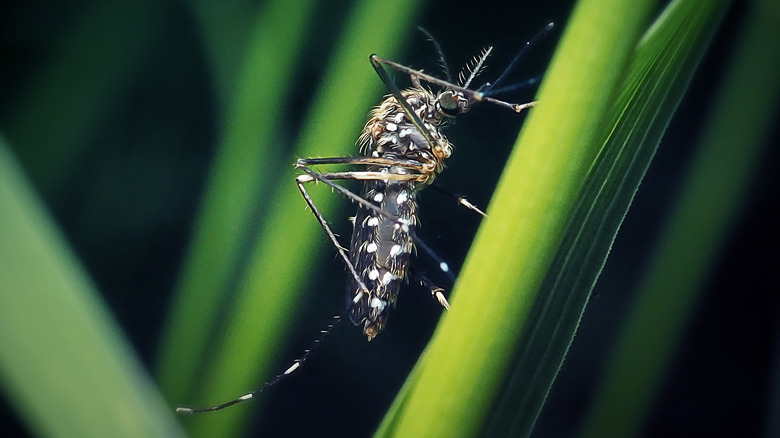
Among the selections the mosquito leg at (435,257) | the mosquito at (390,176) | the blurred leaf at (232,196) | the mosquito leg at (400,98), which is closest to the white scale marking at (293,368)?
the mosquito at (390,176)

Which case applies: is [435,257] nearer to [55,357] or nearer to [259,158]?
[259,158]

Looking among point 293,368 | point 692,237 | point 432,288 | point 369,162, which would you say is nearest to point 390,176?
point 369,162

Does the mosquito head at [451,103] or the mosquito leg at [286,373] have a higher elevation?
the mosquito head at [451,103]

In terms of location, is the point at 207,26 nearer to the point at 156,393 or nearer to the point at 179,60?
the point at 179,60

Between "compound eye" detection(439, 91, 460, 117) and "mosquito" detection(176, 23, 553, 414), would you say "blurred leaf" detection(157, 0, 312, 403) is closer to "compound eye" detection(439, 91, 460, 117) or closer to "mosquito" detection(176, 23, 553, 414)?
"mosquito" detection(176, 23, 553, 414)

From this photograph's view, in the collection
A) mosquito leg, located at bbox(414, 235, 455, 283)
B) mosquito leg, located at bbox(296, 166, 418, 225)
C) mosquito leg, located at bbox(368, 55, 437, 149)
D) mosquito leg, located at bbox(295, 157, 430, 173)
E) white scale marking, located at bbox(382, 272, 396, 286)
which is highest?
mosquito leg, located at bbox(368, 55, 437, 149)

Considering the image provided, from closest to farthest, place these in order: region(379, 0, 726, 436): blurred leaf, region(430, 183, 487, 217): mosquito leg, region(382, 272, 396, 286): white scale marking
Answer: region(379, 0, 726, 436): blurred leaf, region(430, 183, 487, 217): mosquito leg, region(382, 272, 396, 286): white scale marking

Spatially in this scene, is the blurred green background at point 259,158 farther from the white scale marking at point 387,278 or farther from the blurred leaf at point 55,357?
the blurred leaf at point 55,357

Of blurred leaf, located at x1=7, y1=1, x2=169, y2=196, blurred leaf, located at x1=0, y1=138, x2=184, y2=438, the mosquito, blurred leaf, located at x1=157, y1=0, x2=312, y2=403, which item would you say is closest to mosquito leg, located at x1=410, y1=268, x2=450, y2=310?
the mosquito
